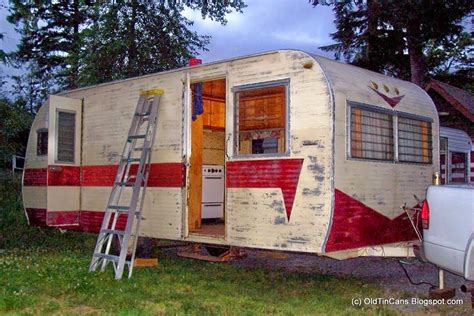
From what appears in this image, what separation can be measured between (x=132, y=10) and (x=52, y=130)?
10.7 m

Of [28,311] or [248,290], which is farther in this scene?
[248,290]

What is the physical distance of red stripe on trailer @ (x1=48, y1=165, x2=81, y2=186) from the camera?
29.1 ft

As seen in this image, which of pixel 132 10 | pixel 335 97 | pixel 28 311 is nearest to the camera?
pixel 28 311

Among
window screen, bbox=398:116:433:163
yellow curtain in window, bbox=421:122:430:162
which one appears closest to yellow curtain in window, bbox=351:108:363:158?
window screen, bbox=398:116:433:163

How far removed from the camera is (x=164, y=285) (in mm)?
6930

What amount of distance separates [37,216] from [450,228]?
709cm

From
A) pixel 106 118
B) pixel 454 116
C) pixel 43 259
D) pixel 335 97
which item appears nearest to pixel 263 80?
pixel 335 97

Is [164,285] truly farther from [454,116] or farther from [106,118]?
[454,116]

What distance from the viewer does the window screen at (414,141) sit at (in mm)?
7207

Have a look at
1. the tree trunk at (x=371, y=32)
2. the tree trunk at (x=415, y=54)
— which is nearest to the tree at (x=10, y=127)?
the tree trunk at (x=371, y=32)

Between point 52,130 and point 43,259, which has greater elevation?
point 52,130

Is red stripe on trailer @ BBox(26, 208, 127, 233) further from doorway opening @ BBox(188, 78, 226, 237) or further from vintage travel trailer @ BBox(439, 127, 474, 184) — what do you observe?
vintage travel trailer @ BBox(439, 127, 474, 184)

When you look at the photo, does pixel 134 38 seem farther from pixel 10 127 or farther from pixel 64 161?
pixel 64 161

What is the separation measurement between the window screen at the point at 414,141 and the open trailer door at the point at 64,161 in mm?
5147
